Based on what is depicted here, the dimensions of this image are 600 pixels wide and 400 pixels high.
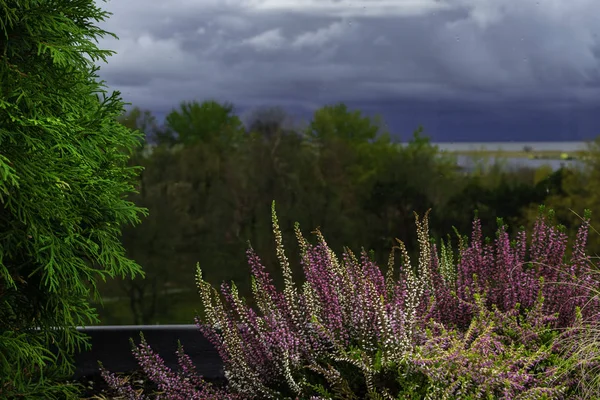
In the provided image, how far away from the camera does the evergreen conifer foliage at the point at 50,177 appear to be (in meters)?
2.48

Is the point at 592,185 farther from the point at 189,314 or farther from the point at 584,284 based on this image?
the point at 189,314

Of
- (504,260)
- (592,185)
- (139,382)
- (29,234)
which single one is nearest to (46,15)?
(29,234)

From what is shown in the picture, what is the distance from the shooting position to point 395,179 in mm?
4664

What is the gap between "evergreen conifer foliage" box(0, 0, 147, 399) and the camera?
248cm

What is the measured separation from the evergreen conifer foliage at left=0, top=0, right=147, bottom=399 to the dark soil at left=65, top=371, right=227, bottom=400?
349 mm

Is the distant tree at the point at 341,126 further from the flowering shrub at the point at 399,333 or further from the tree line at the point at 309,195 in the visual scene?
the flowering shrub at the point at 399,333

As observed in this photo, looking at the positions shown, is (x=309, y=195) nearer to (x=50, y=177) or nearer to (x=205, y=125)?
(x=205, y=125)

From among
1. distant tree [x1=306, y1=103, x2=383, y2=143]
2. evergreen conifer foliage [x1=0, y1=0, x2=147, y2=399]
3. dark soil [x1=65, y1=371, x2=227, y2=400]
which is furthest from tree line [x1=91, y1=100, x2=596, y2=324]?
evergreen conifer foliage [x1=0, y1=0, x2=147, y2=399]

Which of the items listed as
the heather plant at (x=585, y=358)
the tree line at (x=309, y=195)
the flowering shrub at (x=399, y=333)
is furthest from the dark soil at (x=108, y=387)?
the heather plant at (x=585, y=358)

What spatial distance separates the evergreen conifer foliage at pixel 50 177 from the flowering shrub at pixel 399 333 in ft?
1.33

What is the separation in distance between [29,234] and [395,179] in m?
2.68

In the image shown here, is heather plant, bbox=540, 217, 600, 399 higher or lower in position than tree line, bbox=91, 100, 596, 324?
lower

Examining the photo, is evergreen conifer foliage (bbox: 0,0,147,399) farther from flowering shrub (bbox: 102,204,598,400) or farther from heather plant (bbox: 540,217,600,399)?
heather plant (bbox: 540,217,600,399)

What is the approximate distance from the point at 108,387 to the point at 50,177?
149 centimetres
